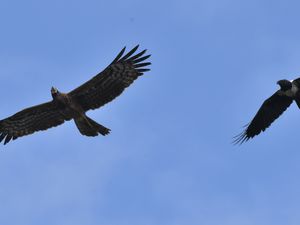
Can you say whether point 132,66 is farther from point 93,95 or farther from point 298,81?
point 298,81

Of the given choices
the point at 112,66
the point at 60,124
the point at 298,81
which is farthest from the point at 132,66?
the point at 298,81

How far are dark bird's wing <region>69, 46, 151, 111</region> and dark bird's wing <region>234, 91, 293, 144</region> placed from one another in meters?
2.92

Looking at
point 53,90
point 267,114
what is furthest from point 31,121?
point 267,114

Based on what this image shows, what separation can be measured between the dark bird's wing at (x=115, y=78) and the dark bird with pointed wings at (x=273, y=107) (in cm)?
292

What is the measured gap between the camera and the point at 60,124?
23.0m

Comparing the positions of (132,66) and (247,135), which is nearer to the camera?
(132,66)

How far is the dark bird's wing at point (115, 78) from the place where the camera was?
2225 cm

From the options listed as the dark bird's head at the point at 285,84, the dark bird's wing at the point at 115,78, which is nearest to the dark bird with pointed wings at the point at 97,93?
the dark bird's wing at the point at 115,78

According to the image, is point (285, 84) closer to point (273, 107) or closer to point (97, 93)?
point (273, 107)

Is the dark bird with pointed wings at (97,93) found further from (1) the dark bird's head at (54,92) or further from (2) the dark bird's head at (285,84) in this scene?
(2) the dark bird's head at (285,84)

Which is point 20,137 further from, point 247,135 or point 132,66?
point 247,135

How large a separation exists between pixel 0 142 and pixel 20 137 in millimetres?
528

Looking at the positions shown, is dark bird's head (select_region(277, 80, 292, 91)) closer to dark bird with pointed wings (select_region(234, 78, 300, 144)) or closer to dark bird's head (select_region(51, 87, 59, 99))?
dark bird with pointed wings (select_region(234, 78, 300, 144))

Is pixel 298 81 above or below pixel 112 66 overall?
below
